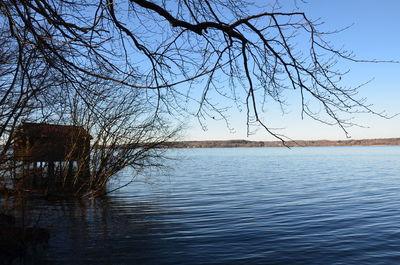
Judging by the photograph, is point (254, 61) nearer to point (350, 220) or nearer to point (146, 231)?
point (146, 231)

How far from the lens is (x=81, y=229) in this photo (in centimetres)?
1238

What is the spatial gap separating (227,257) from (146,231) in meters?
3.87

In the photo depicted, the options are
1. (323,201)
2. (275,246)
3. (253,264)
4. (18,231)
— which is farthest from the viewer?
(323,201)

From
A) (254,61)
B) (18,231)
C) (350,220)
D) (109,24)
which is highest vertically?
(109,24)

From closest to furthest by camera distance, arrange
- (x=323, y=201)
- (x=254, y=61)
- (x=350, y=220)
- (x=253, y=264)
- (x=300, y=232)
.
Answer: (x=254, y=61), (x=253, y=264), (x=300, y=232), (x=350, y=220), (x=323, y=201)

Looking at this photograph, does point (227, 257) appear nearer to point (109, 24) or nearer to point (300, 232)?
point (300, 232)

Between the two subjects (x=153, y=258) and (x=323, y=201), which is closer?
(x=153, y=258)

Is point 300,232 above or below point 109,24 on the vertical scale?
below

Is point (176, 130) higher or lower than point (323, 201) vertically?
higher

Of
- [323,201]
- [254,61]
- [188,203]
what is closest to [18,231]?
[254,61]

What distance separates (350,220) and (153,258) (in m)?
8.23

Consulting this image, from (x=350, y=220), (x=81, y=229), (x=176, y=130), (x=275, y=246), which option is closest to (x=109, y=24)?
(x=275, y=246)

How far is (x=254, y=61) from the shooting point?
548 cm

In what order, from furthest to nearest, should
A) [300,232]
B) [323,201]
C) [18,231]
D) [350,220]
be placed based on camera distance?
[323,201]
[350,220]
[300,232]
[18,231]
